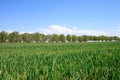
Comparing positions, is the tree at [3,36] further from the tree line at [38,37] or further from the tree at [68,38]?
the tree at [68,38]

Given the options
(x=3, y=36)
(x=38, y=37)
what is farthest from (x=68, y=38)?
(x=3, y=36)

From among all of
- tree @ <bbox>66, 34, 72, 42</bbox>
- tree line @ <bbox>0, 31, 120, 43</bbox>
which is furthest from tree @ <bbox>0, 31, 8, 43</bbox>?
tree @ <bbox>66, 34, 72, 42</bbox>

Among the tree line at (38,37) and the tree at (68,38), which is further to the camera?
the tree at (68,38)

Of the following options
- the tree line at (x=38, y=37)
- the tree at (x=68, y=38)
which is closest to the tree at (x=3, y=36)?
the tree line at (x=38, y=37)

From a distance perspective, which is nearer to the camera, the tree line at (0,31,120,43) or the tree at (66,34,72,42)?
the tree line at (0,31,120,43)

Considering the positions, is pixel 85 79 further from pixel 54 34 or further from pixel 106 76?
pixel 54 34

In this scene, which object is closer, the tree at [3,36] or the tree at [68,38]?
the tree at [3,36]

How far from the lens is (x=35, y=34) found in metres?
108

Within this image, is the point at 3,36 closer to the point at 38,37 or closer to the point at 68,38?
the point at 38,37

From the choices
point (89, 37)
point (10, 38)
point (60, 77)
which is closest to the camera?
point (60, 77)

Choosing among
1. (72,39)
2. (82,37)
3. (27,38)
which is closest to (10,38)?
(27,38)

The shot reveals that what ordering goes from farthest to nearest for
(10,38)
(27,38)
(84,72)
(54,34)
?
1. (54,34)
2. (27,38)
3. (10,38)
4. (84,72)

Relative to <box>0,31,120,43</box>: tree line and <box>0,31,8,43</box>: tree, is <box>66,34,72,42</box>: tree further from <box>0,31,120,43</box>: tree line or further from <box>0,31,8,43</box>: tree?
<box>0,31,8,43</box>: tree

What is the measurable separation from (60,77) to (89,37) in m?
124
